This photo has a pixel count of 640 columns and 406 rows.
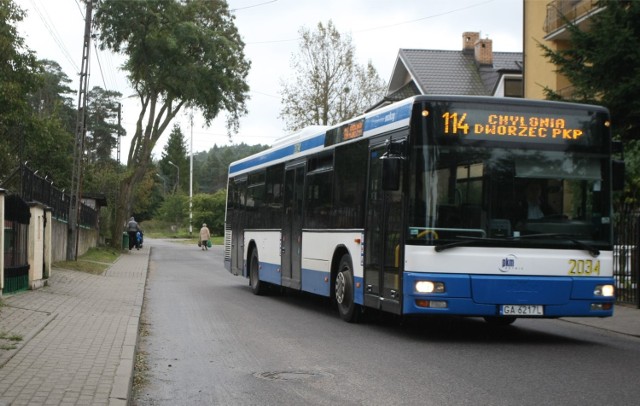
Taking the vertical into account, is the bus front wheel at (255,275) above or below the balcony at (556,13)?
below

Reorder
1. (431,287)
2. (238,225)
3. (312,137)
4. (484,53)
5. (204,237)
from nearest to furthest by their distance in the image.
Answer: (431,287), (312,137), (238,225), (484,53), (204,237)

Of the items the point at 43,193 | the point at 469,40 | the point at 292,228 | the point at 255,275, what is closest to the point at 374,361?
the point at 292,228

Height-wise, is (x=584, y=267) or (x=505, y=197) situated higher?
(x=505, y=197)

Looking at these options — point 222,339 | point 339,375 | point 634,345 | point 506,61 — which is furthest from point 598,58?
point 506,61

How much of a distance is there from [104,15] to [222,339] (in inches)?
1295

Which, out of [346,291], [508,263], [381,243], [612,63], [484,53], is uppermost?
[484,53]

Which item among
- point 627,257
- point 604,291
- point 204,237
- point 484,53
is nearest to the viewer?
point 604,291

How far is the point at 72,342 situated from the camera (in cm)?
1053

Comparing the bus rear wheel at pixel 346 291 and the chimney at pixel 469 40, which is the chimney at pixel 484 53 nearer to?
the chimney at pixel 469 40

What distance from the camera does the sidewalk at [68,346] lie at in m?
7.29

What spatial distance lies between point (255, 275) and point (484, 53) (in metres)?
33.6

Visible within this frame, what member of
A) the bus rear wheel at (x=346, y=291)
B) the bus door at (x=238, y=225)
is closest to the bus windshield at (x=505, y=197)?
the bus rear wheel at (x=346, y=291)

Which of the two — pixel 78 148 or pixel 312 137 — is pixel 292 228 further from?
pixel 78 148

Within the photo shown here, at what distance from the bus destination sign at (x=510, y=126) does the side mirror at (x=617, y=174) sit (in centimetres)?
55
